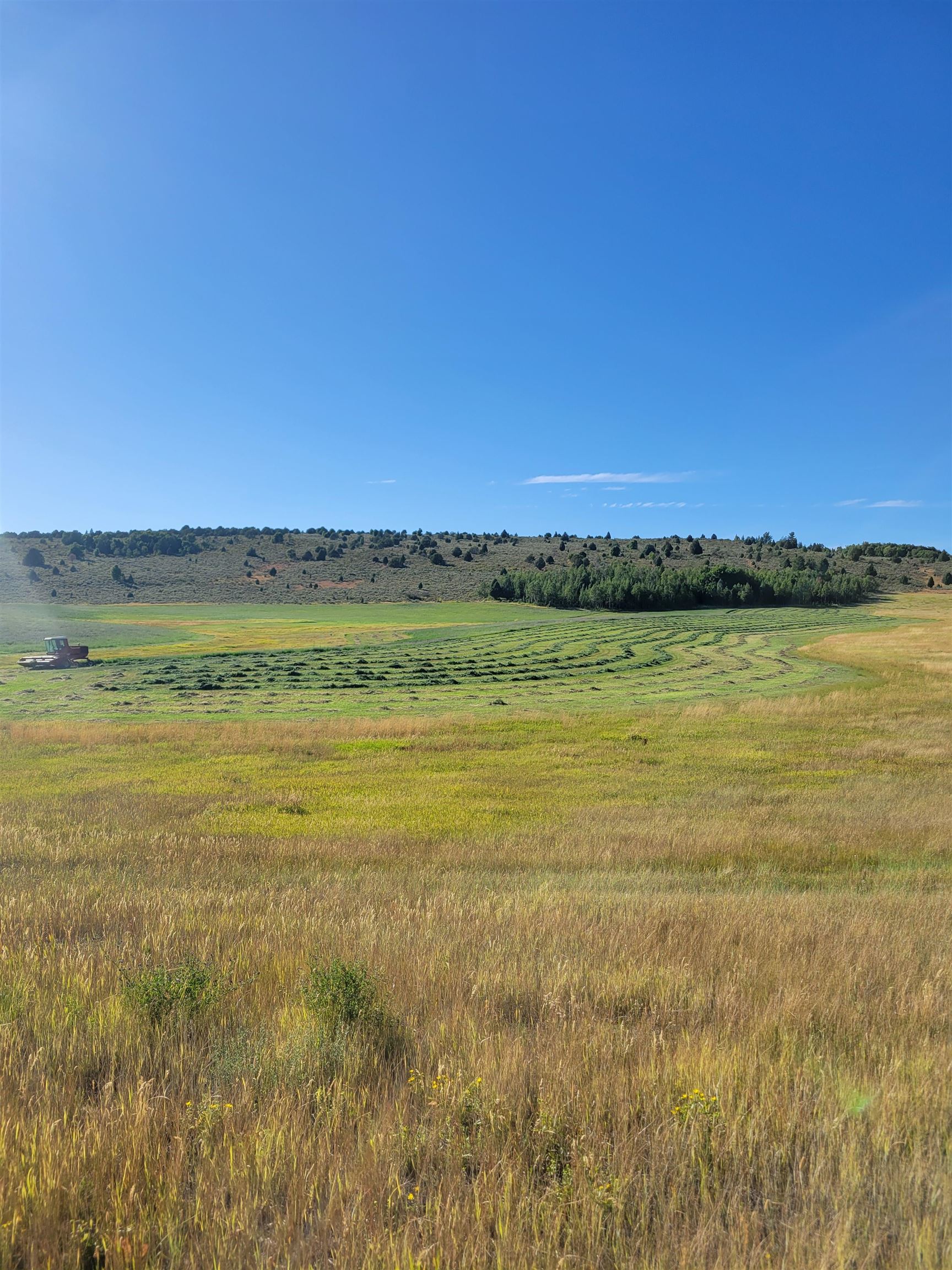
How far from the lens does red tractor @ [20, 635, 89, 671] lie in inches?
2208

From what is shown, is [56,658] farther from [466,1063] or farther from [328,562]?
[328,562]

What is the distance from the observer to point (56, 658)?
57031 millimetres

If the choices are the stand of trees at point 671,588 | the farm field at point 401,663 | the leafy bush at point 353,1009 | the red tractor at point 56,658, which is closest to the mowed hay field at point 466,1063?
the leafy bush at point 353,1009

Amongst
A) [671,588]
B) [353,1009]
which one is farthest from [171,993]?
[671,588]

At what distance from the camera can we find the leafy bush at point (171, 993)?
4582mm

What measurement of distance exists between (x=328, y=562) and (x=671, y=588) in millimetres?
72006

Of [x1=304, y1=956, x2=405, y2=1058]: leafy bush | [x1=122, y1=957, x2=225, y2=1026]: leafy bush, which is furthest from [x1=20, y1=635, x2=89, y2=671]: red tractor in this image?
[x1=304, y1=956, x2=405, y2=1058]: leafy bush

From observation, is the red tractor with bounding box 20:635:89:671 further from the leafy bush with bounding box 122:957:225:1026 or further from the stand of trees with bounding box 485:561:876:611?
the stand of trees with bounding box 485:561:876:611

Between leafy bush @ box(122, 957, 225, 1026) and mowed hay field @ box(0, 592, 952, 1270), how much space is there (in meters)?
0.02

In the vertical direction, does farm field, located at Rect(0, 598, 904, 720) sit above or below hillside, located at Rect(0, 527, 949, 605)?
below

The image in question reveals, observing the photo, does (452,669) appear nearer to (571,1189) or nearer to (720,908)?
(720,908)

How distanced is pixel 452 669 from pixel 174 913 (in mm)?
47381

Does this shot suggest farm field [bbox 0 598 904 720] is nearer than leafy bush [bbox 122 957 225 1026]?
No

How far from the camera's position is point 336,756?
2594 cm
